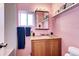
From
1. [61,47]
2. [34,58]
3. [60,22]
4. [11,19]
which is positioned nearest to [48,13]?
[60,22]

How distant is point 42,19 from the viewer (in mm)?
2262

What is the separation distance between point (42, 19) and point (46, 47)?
60cm

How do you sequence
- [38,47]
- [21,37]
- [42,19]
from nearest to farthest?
[21,37], [38,47], [42,19]

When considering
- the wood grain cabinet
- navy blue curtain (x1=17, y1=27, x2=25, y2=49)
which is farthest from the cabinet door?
navy blue curtain (x1=17, y1=27, x2=25, y2=49)

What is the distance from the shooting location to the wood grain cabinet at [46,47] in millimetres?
1897

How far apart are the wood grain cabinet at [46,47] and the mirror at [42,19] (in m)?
0.31

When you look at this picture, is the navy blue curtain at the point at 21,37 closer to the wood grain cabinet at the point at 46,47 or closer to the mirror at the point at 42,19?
the wood grain cabinet at the point at 46,47

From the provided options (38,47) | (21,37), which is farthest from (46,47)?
(21,37)

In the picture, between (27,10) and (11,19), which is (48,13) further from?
(11,19)

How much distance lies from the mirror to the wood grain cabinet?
1.01 ft

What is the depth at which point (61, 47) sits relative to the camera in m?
1.88

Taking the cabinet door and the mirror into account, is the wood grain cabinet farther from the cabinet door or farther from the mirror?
the mirror

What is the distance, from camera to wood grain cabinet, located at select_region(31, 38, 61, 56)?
1897mm

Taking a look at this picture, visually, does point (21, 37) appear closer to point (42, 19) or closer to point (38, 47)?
point (38, 47)
